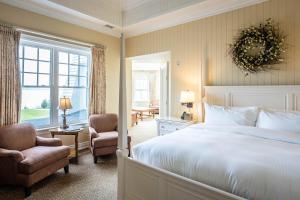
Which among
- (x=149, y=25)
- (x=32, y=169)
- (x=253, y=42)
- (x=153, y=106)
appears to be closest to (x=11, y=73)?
(x=32, y=169)

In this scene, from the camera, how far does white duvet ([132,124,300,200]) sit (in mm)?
1273

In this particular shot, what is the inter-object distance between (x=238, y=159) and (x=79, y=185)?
7.23 feet

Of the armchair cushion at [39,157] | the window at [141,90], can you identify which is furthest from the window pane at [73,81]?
the window at [141,90]

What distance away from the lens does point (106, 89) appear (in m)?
4.78

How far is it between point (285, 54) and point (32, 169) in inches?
152

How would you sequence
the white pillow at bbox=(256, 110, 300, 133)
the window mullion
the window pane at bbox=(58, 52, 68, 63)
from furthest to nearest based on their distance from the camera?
the window pane at bbox=(58, 52, 68, 63) < the window mullion < the white pillow at bbox=(256, 110, 300, 133)

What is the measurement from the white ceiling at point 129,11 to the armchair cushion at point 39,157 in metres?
2.42

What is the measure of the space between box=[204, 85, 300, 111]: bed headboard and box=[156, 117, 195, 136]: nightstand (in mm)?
620

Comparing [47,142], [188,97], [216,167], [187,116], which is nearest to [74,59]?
[47,142]

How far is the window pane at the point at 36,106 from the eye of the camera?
11.7ft

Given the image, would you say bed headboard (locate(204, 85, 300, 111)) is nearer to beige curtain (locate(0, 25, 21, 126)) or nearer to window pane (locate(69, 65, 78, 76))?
window pane (locate(69, 65, 78, 76))

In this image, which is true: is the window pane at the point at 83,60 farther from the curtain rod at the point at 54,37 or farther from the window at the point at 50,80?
the curtain rod at the point at 54,37

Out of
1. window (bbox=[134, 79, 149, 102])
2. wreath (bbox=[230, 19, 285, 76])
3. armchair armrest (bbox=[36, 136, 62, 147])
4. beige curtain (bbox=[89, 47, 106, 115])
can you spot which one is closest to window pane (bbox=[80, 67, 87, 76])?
beige curtain (bbox=[89, 47, 106, 115])

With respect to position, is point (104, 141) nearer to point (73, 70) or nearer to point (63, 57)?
point (73, 70)
